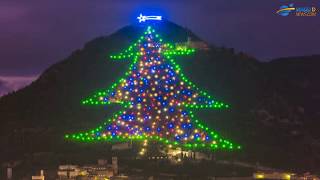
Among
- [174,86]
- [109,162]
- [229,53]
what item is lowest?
[109,162]

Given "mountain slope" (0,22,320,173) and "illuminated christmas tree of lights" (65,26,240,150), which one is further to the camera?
"mountain slope" (0,22,320,173)

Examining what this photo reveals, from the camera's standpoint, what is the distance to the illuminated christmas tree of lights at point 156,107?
133 ft

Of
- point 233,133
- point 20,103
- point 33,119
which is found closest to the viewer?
point 233,133

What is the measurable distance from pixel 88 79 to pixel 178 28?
6.57m

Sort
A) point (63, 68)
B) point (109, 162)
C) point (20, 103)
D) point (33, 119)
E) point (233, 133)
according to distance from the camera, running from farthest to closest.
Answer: point (63, 68), point (20, 103), point (33, 119), point (233, 133), point (109, 162)

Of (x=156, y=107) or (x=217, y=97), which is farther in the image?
(x=217, y=97)

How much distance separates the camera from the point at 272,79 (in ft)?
179

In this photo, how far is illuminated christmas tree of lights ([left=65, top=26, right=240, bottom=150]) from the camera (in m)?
40.6

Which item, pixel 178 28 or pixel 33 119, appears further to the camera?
pixel 178 28

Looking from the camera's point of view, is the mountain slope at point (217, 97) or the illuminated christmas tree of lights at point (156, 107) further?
the mountain slope at point (217, 97)

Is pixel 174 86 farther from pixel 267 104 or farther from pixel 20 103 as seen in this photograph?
pixel 20 103

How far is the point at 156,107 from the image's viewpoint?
4116 centimetres

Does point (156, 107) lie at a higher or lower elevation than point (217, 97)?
lower

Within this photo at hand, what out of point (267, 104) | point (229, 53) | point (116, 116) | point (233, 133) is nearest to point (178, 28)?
point (229, 53)
